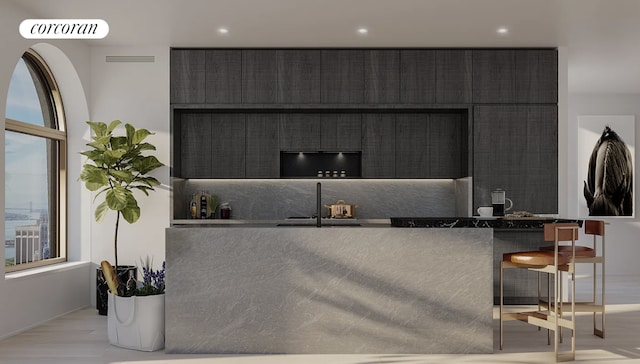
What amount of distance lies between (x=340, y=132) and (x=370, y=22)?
1.61m

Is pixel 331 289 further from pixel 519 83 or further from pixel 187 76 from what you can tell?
pixel 519 83

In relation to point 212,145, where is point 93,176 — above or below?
below

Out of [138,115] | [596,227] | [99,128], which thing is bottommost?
[596,227]

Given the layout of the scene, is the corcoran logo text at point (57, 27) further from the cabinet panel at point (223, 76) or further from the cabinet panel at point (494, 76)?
the cabinet panel at point (494, 76)

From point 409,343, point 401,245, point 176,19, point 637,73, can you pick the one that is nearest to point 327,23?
point 176,19

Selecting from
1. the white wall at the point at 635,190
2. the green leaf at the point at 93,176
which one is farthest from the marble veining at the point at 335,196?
the white wall at the point at 635,190

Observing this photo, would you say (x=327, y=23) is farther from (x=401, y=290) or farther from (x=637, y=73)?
(x=637, y=73)

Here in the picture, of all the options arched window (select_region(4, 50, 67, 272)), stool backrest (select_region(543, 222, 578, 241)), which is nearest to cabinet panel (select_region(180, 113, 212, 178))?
arched window (select_region(4, 50, 67, 272))

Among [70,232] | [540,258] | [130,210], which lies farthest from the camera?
[70,232]

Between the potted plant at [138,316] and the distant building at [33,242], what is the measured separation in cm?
164

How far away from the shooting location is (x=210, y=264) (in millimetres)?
4617

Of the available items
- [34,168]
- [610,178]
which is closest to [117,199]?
[34,168]

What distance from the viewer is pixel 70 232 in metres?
6.94

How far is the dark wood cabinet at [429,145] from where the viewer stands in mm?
7305
